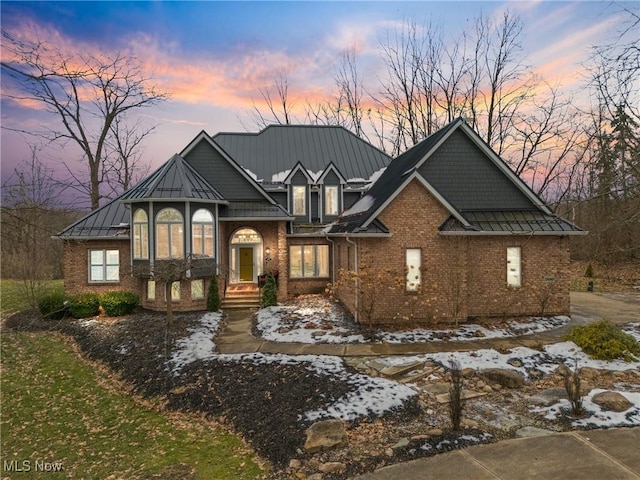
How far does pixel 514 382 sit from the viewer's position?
8375 mm

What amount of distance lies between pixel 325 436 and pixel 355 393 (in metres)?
1.58

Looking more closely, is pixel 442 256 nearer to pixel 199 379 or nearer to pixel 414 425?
pixel 414 425

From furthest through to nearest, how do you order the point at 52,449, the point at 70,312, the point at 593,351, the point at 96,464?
the point at 70,312
the point at 593,351
the point at 52,449
the point at 96,464

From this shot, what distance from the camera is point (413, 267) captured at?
44.1ft

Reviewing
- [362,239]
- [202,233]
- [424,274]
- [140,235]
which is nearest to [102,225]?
[140,235]

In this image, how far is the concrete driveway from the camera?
14.4 m

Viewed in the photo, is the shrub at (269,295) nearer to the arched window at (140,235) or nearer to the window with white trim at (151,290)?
the window with white trim at (151,290)

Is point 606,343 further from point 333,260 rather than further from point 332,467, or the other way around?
point 333,260

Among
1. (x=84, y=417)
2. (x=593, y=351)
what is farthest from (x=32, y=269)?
(x=593, y=351)

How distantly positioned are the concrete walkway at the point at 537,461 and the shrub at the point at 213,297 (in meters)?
11.3

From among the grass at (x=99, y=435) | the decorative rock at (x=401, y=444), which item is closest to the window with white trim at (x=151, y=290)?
the grass at (x=99, y=435)

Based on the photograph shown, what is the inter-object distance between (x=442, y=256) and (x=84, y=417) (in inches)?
451

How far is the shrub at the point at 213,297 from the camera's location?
15.5m

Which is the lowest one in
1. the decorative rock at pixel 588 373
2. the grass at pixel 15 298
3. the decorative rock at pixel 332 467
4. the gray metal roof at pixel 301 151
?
the decorative rock at pixel 332 467
